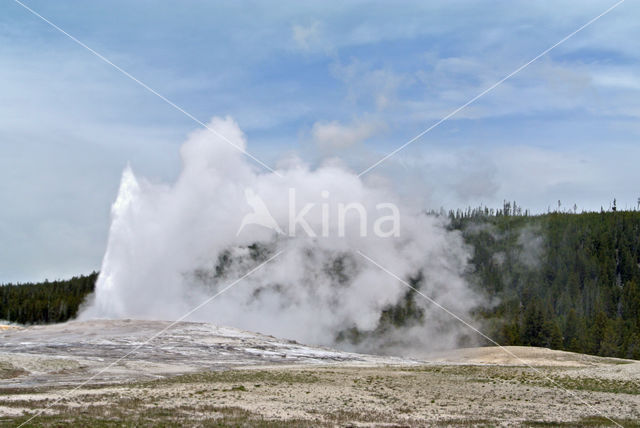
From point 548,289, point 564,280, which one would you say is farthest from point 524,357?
point 564,280

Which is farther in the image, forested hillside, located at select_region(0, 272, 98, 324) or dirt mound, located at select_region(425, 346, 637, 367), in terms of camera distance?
forested hillside, located at select_region(0, 272, 98, 324)

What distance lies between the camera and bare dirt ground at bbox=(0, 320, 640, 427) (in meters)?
29.9

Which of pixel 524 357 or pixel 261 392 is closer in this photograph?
pixel 261 392

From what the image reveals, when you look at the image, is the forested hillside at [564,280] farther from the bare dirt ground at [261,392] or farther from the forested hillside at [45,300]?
the forested hillside at [45,300]

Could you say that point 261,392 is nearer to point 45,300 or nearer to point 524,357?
point 524,357

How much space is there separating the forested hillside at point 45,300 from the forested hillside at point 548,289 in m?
0.22

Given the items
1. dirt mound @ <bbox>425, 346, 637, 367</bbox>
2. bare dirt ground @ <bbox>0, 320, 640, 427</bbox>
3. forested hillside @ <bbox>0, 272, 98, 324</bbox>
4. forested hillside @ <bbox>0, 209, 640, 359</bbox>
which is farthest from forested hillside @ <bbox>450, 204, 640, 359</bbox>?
forested hillside @ <bbox>0, 272, 98, 324</bbox>

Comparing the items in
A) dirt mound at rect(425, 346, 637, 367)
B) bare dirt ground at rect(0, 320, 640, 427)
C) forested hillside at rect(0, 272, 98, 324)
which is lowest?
dirt mound at rect(425, 346, 637, 367)

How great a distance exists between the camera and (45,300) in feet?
502

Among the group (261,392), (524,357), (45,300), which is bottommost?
(524,357)

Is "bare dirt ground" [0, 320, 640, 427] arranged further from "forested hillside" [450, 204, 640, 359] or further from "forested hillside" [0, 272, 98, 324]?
"forested hillside" [0, 272, 98, 324]

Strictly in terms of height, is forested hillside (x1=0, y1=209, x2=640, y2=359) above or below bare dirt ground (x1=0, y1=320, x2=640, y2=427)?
above

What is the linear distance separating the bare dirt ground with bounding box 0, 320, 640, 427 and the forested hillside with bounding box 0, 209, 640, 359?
55676mm

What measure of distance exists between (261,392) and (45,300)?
Answer: 12828 cm
